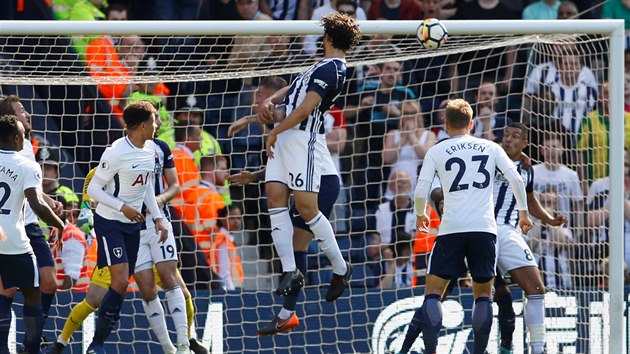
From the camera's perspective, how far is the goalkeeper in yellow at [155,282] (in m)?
10.6

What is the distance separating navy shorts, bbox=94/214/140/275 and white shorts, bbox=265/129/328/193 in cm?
133

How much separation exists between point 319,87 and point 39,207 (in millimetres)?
2310

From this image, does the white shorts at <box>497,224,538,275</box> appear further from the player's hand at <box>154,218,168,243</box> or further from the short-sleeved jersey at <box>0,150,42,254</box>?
the short-sleeved jersey at <box>0,150,42,254</box>

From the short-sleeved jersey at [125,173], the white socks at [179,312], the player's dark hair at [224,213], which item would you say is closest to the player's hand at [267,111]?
the short-sleeved jersey at [125,173]

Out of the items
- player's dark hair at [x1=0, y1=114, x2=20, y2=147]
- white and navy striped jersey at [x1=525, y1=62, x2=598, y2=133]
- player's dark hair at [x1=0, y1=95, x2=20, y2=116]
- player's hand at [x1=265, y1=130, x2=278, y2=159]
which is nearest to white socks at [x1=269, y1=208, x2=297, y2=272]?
player's hand at [x1=265, y1=130, x2=278, y2=159]

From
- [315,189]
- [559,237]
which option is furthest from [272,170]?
[559,237]

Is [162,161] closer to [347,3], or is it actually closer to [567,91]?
[347,3]

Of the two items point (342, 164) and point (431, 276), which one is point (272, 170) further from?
point (342, 164)

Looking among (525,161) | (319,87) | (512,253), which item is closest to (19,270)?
(319,87)

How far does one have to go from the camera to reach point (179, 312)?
35.1 feet

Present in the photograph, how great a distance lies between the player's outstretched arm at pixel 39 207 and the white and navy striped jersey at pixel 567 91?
514 centimetres

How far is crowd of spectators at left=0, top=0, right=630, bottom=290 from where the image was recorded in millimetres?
12570

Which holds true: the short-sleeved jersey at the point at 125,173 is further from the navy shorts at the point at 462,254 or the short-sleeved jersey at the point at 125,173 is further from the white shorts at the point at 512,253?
the white shorts at the point at 512,253

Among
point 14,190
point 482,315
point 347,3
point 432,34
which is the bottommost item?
point 482,315
